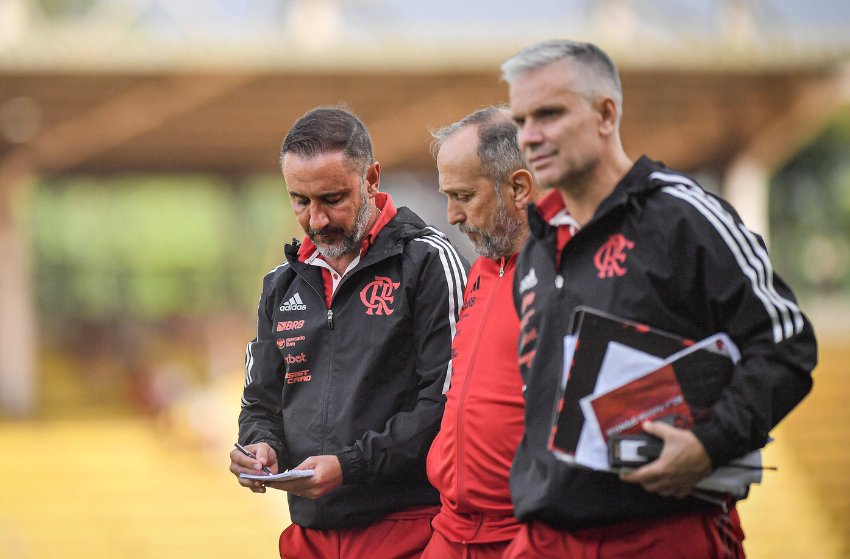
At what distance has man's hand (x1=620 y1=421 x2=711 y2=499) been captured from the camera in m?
1.77

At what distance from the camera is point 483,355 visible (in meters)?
2.36

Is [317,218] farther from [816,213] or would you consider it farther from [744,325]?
[816,213]

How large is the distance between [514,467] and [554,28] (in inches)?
335

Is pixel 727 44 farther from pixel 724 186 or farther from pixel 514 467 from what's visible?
pixel 514 467

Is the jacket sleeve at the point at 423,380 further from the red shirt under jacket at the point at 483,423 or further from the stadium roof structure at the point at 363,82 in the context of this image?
the stadium roof structure at the point at 363,82

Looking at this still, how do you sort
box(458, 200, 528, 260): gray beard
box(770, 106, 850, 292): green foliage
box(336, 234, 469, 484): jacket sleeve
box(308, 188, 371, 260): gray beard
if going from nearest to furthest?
box(458, 200, 528, 260): gray beard
box(336, 234, 469, 484): jacket sleeve
box(308, 188, 371, 260): gray beard
box(770, 106, 850, 292): green foliage

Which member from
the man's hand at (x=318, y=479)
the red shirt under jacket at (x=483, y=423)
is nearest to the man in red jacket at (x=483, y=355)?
the red shirt under jacket at (x=483, y=423)

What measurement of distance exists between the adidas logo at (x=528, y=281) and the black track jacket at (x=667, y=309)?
2.4 inches

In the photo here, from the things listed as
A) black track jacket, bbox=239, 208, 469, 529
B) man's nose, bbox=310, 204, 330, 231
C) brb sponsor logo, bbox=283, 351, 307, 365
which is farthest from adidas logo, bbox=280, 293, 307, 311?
man's nose, bbox=310, 204, 330, 231

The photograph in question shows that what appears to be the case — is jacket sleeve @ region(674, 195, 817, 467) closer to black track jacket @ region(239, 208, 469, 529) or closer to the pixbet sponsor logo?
black track jacket @ region(239, 208, 469, 529)

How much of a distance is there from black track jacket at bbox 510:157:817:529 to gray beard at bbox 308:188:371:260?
2.49ft

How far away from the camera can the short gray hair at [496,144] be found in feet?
8.13

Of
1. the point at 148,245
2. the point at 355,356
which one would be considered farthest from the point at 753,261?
the point at 148,245

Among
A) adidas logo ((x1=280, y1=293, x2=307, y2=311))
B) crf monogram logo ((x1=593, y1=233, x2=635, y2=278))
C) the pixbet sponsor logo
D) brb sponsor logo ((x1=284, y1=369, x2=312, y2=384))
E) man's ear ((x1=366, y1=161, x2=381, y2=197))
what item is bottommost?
brb sponsor logo ((x1=284, y1=369, x2=312, y2=384))
